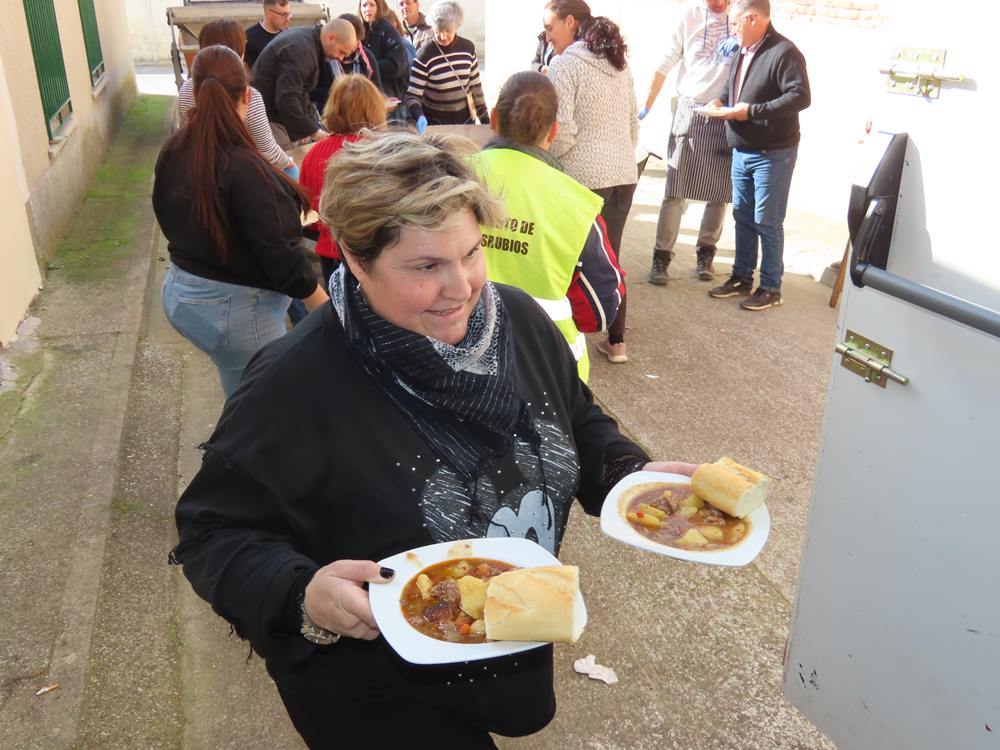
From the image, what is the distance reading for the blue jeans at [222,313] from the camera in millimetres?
3658

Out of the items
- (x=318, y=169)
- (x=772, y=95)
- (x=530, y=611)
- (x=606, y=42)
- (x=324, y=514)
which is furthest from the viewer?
(x=772, y=95)

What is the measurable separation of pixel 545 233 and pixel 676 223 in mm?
4238

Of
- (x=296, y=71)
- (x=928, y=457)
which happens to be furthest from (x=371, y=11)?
(x=928, y=457)

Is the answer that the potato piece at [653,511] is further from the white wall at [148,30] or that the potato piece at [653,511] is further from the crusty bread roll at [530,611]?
the white wall at [148,30]

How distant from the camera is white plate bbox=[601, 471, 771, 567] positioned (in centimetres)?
186

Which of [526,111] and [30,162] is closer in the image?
[526,111]

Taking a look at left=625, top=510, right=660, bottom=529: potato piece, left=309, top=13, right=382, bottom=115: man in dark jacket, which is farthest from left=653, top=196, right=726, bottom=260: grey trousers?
left=625, top=510, right=660, bottom=529: potato piece

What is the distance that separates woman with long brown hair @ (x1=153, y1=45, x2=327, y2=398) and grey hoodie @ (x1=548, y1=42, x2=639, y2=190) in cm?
230

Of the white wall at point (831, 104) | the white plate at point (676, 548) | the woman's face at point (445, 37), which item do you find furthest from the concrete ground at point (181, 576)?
the woman's face at point (445, 37)

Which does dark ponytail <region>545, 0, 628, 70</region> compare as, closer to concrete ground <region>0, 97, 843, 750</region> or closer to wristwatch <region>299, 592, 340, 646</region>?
concrete ground <region>0, 97, 843, 750</region>

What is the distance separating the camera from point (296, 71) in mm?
7016

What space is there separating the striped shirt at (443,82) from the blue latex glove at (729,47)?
235 cm

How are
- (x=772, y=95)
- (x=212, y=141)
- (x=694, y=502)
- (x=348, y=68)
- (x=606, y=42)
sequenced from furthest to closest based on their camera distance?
(x=348, y=68) < (x=772, y=95) < (x=606, y=42) < (x=212, y=141) < (x=694, y=502)

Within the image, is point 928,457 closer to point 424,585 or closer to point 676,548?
point 676,548
